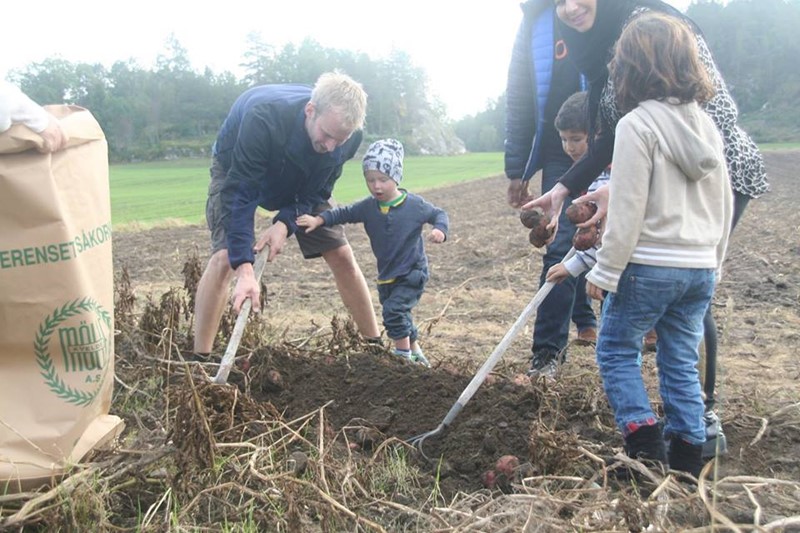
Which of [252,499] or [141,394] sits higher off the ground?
[252,499]

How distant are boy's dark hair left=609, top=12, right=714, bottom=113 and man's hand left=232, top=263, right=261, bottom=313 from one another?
1914mm

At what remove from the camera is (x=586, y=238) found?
115 inches

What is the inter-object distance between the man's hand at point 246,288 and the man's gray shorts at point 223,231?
1.16 ft

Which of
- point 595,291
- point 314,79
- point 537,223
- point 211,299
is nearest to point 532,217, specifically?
point 537,223

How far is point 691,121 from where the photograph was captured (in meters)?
2.55

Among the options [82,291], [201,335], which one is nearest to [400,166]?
[201,335]

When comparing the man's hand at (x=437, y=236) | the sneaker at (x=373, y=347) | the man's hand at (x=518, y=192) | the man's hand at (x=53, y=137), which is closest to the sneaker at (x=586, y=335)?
the man's hand at (x=518, y=192)

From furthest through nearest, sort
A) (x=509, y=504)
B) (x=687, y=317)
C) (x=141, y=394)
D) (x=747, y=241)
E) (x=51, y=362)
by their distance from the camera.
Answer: (x=747, y=241) < (x=141, y=394) < (x=687, y=317) < (x=51, y=362) < (x=509, y=504)

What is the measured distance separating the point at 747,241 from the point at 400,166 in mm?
6622

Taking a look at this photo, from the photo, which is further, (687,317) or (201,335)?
(201,335)

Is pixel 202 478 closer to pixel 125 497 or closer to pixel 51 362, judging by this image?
pixel 125 497

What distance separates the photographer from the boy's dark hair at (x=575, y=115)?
11.9 feet

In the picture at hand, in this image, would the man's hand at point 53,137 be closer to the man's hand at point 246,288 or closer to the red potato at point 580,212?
the man's hand at point 246,288

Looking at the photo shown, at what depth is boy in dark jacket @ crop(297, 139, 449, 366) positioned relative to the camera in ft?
14.5
